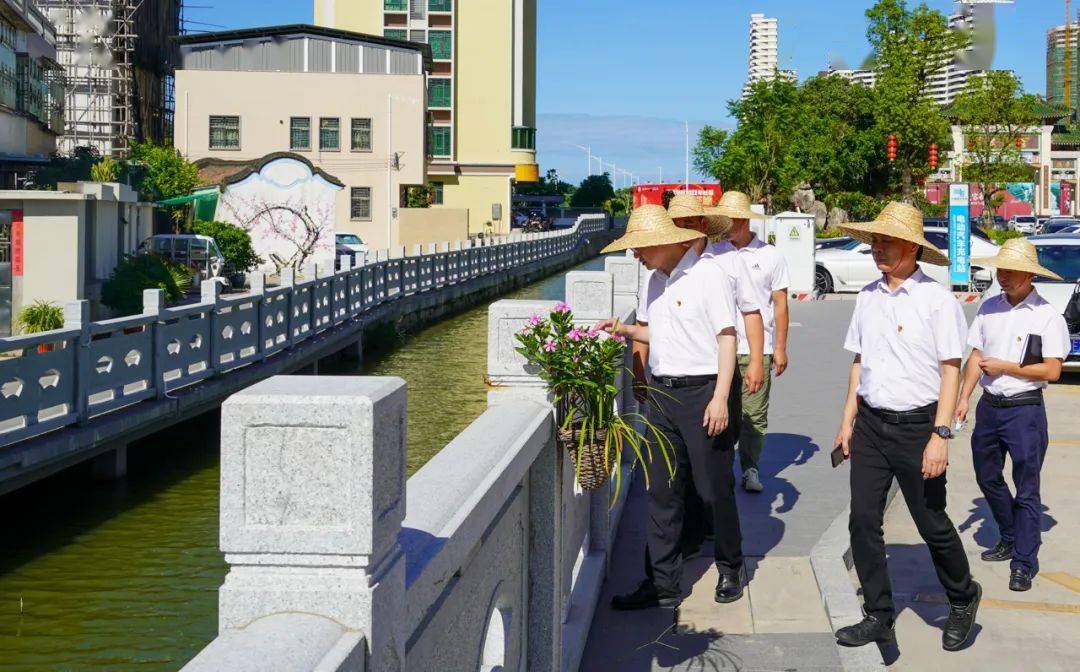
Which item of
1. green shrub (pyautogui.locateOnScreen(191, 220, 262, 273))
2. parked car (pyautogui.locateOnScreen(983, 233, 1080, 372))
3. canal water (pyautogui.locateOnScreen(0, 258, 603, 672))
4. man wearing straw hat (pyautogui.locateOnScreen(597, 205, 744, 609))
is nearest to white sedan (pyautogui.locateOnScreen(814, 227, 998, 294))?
parked car (pyautogui.locateOnScreen(983, 233, 1080, 372))

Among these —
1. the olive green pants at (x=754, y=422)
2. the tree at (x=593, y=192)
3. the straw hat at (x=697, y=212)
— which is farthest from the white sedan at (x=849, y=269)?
the tree at (x=593, y=192)

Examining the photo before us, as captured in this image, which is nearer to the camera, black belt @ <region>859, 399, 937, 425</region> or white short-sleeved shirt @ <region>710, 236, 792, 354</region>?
black belt @ <region>859, 399, 937, 425</region>

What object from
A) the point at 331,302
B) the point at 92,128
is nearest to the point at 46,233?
the point at 331,302

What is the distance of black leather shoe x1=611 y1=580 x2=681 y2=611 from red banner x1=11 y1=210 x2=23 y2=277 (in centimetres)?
1841

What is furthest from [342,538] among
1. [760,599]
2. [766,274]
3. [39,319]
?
[39,319]

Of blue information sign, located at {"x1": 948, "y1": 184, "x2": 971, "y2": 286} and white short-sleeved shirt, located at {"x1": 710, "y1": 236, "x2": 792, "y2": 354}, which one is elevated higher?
blue information sign, located at {"x1": 948, "y1": 184, "x2": 971, "y2": 286}

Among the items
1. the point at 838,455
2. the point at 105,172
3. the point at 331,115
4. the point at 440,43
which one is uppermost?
the point at 440,43

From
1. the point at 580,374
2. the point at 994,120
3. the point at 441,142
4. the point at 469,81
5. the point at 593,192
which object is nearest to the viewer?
the point at 580,374

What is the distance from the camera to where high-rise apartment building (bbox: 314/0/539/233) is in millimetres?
89812

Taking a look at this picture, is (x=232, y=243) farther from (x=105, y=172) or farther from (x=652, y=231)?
(x=652, y=231)

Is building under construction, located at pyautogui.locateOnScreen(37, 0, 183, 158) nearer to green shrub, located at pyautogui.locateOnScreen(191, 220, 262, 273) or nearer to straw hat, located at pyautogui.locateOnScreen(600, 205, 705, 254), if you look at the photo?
green shrub, located at pyautogui.locateOnScreen(191, 220, 262, 273)

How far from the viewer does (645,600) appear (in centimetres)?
673

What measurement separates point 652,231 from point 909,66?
6101 centimetres

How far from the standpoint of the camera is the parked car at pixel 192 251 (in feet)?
117
